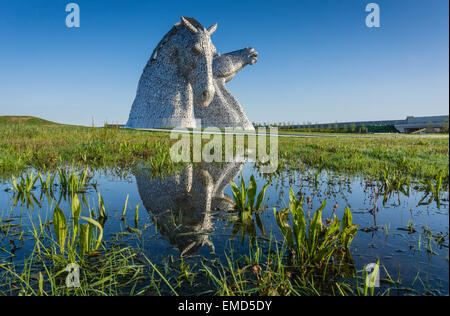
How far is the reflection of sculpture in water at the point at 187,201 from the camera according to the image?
2447 millimetres

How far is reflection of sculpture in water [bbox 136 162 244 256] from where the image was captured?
2.45 metres

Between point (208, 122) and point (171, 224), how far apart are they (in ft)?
72.3

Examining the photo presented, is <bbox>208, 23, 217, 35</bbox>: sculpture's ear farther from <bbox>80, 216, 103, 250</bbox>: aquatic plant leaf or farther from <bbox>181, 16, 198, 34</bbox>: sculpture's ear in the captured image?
<bbox>80, 216, 103, 250</bbox>: aquatic plant leaf

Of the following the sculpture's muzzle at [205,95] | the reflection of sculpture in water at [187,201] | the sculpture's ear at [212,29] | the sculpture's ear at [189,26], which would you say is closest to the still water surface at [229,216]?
the reflection of sculpture in water at [187,201]

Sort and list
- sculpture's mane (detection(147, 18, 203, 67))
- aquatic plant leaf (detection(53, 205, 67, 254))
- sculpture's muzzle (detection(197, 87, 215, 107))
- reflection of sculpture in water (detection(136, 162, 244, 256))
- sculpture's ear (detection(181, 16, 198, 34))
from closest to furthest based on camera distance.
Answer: aquatic plant leaf (detection(53, 205, 67, 254)) → reflection of sculpture in water (detection(136, 162, 244, 256)) → sculpture's ear (detection(181, 16, 198, 34)) → sculpture's mane (detection(147, 18, 203, 67)) → sculpture's muzzle (detection(197, 87, 215, 107))

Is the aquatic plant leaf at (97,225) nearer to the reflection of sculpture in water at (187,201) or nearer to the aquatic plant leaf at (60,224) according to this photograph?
the aquatic plant leaf at (60,224)

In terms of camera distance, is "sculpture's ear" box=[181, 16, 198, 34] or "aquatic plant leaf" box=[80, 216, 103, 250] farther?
"sculpture's ear" box=[181, 16, 198, 34]

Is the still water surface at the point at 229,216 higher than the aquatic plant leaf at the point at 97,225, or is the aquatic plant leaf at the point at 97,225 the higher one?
the aquatic plant leaf at the point at 97,225

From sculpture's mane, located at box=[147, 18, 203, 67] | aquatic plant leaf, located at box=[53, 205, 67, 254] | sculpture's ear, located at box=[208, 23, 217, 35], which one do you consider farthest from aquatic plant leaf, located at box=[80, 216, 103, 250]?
sculpture's ear, located at box=[208, 23, 217, 35]

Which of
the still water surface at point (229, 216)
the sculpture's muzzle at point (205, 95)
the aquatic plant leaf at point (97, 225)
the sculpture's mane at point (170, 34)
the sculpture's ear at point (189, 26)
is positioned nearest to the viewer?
the aquatic plant leaf at point (97, 225)

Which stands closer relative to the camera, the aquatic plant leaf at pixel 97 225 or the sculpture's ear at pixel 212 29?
the aquatic plant leaf at pixel 97 225

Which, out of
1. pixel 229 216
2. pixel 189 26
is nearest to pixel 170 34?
pixel 189 26

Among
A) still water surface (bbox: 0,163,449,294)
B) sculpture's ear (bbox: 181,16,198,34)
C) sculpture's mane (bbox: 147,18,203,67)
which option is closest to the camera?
still water surface (bbox: 0,163,449,294)

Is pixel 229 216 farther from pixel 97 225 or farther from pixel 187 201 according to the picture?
pixel 97 225
